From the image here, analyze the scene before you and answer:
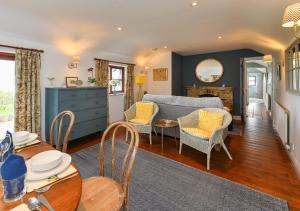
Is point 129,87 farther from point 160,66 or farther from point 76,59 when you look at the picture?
point 76,59

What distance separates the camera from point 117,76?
19.2 feet

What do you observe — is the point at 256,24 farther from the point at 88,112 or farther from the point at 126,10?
the point at 88,112

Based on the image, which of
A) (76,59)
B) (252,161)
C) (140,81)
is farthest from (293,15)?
(140,81)

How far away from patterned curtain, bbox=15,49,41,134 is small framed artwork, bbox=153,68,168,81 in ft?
13.7

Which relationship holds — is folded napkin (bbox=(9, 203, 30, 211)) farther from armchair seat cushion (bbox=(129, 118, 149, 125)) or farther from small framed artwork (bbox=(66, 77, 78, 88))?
small framed artwork (bbox=(66, 77, 78, 88))

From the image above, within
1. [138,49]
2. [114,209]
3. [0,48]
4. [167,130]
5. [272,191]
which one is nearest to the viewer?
[114,209]

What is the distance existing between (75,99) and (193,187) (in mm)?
2928

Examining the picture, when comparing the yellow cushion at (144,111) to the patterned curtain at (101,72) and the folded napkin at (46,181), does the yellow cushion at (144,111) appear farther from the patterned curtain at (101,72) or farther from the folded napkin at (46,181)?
the folded napkin at (46,181)

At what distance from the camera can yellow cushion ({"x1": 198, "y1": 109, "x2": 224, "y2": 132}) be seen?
2.91 m

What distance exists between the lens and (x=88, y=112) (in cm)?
394

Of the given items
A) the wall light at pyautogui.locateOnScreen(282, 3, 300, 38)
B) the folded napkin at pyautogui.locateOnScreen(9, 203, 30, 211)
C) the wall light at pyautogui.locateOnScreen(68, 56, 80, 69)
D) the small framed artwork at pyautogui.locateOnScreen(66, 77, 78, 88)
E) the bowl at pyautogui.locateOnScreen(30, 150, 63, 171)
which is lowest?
the folded napkin at pyautogui.locateOnScreen(9, 203, 30, 211)

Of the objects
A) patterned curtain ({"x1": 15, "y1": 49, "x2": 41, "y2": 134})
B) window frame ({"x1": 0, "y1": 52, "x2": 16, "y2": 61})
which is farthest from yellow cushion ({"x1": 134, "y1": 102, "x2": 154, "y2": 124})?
window frame ({"x1": 0, "y1": 52, "x2": 16, "y2": 61})

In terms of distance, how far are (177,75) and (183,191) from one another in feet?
18.0

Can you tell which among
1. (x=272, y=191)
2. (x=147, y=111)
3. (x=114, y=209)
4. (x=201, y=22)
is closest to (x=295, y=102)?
(x=272, y=191)
